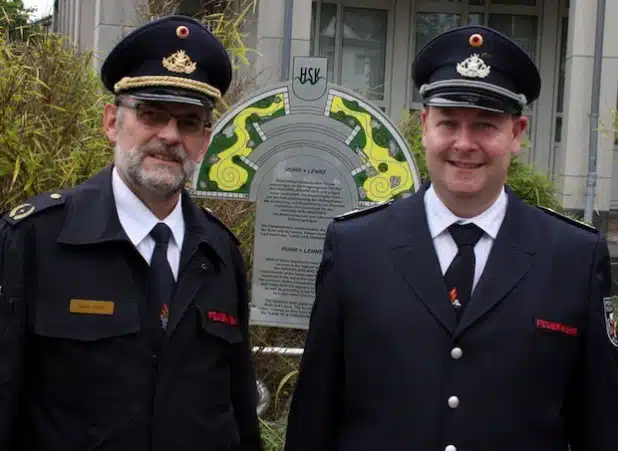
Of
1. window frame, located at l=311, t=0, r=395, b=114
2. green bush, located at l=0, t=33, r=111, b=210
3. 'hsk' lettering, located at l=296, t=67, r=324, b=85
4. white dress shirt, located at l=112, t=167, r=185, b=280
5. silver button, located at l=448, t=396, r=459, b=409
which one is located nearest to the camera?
silver button, located at l=448, t=396, r=459, b=409

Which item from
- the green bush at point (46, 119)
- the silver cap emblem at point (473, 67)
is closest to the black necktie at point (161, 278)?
the silver cap emblem at point (473, 67)

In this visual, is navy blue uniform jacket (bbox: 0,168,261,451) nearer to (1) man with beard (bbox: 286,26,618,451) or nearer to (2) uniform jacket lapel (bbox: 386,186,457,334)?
(1) man with beard (bbox: 286,26,618,451)

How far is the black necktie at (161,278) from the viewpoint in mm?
2736

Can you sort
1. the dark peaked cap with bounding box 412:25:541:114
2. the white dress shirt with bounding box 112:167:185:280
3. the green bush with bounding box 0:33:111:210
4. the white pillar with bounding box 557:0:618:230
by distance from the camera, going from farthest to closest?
the white pillar with bounding box 557:0:618:230 → the green bush with bounding box 0:33:111:210 → the white dress shirt with bounding box 112:167:185:280 → the dark peaked cap with bounding box 412:25:541:114

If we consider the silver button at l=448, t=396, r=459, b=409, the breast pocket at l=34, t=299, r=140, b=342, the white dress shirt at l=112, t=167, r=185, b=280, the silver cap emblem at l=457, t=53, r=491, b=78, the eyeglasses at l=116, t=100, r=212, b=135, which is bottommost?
the silver button at l=448, t=396, r=459, b=409

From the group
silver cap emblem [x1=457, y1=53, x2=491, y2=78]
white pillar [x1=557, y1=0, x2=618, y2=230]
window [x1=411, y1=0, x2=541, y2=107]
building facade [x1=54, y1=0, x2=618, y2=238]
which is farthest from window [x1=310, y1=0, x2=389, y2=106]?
silver cap emblem [x1=457, y1=53, x2=491, y2=78]

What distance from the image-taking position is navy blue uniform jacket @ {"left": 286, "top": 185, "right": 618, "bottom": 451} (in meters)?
2.56

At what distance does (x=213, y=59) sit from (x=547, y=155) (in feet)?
43.4

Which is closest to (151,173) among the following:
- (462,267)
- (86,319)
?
(86,319)

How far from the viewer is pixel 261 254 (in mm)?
4480

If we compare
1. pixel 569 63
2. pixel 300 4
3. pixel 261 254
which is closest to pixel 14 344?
pixel 261 254

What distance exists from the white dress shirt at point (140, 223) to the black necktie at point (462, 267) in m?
0.80

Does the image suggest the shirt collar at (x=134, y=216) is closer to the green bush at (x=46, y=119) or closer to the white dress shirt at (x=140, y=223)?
the white dress shirt at (x=140, y=223)

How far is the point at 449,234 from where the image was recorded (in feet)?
8.83
